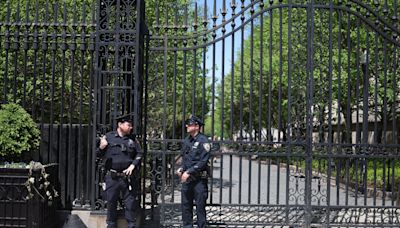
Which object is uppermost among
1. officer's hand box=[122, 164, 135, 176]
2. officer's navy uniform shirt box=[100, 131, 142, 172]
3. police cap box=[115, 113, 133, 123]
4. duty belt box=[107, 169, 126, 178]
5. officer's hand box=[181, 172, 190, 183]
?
police cap box=[115, 113, 133, 123]

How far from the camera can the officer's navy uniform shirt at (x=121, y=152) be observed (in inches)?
271

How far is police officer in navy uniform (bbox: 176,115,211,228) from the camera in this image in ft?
24.1

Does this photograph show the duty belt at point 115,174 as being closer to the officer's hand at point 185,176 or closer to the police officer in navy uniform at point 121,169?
the police officer in navy uniform at point 121,169

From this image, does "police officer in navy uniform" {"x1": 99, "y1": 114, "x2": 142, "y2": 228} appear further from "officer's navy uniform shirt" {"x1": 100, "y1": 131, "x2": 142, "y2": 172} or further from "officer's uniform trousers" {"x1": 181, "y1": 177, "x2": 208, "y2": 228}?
"officer's uniform trousers" {"x1": 181, "y1": 177, "x2": 208, "y2": 228}

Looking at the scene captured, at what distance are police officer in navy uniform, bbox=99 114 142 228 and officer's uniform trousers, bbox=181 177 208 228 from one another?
87 cm

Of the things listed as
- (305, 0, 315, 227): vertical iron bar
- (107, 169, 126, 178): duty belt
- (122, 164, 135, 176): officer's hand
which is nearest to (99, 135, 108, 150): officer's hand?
(107, 169, 126, 178): duty belt

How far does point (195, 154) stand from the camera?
7.49 m

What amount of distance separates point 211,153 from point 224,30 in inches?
88.1

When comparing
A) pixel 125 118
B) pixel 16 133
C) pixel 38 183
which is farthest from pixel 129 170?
pixel 16 133

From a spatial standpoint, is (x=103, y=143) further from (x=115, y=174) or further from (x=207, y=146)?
(x=207, y=146)

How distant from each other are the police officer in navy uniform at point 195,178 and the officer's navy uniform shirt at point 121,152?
872 mm

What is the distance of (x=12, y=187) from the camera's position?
7227 millimetres

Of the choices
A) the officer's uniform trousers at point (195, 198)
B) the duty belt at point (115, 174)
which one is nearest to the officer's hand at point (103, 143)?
the duty belt at point (115, 174)

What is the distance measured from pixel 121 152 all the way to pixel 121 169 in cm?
25
